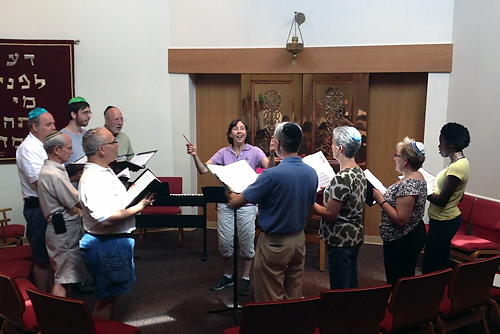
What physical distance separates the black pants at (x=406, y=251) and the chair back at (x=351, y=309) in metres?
0.63

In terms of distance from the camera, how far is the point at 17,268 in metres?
3.20

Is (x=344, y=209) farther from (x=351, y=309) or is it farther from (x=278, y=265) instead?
(x=351, y=309)

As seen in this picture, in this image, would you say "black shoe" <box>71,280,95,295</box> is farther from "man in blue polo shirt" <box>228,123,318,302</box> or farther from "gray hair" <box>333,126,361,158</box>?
"gray hair" <box>333,126,361,158</box>

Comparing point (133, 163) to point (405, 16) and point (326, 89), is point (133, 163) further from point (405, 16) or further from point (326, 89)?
point (405, 16)

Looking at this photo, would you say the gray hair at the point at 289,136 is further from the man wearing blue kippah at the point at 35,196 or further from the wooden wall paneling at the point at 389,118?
the wooden wall paneling at the point at 389,118

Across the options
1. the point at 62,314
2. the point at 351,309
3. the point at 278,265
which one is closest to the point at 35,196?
the point at 62,314

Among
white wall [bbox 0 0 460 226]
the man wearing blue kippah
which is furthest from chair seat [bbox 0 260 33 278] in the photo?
white wall [bbox 0 0 460 226]

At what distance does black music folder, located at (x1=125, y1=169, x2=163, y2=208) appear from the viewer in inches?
98.5

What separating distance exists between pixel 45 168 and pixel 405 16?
4159mm

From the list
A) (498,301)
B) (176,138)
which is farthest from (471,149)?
(176,138)

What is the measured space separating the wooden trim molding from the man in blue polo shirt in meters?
2.91

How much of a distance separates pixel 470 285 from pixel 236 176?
1.55 meters

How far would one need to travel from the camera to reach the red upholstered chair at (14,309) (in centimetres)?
221

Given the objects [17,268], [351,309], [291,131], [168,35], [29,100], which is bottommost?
[17,268]
